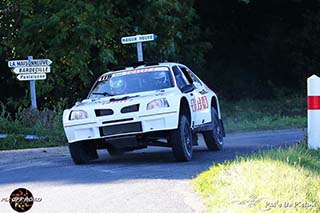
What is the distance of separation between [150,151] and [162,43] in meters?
10.6

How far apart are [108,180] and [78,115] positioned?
2212mm

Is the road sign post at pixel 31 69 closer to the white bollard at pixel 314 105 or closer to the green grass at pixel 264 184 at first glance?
the white bollard at pixel 314 105

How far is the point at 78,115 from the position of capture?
38.0 ft

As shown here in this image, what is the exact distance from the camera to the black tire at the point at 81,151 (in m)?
11.9

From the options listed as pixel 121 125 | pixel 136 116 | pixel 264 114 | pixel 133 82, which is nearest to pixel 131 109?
Result: pixel 136 116

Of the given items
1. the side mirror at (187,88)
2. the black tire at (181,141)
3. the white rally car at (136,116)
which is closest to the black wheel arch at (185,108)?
the white rally car at (136,116)

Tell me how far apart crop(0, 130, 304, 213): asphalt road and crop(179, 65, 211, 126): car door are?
67 cm

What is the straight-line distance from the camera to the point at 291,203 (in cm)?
700

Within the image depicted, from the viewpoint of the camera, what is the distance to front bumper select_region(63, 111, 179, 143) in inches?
444

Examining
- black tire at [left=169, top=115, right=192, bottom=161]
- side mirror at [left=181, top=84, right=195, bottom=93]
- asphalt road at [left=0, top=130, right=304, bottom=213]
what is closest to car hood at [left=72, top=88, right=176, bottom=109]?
side mirror at [left=181, top=84, right=195, bottom=93]

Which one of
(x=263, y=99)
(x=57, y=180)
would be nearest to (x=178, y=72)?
(x=57, y=180)

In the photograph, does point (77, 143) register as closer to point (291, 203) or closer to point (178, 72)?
point (178, 72)

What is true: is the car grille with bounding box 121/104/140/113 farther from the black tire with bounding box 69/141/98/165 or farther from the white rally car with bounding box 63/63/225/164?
the black tire with bounding box 69/141/98/165

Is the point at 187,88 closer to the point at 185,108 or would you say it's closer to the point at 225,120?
the point at 185,108
